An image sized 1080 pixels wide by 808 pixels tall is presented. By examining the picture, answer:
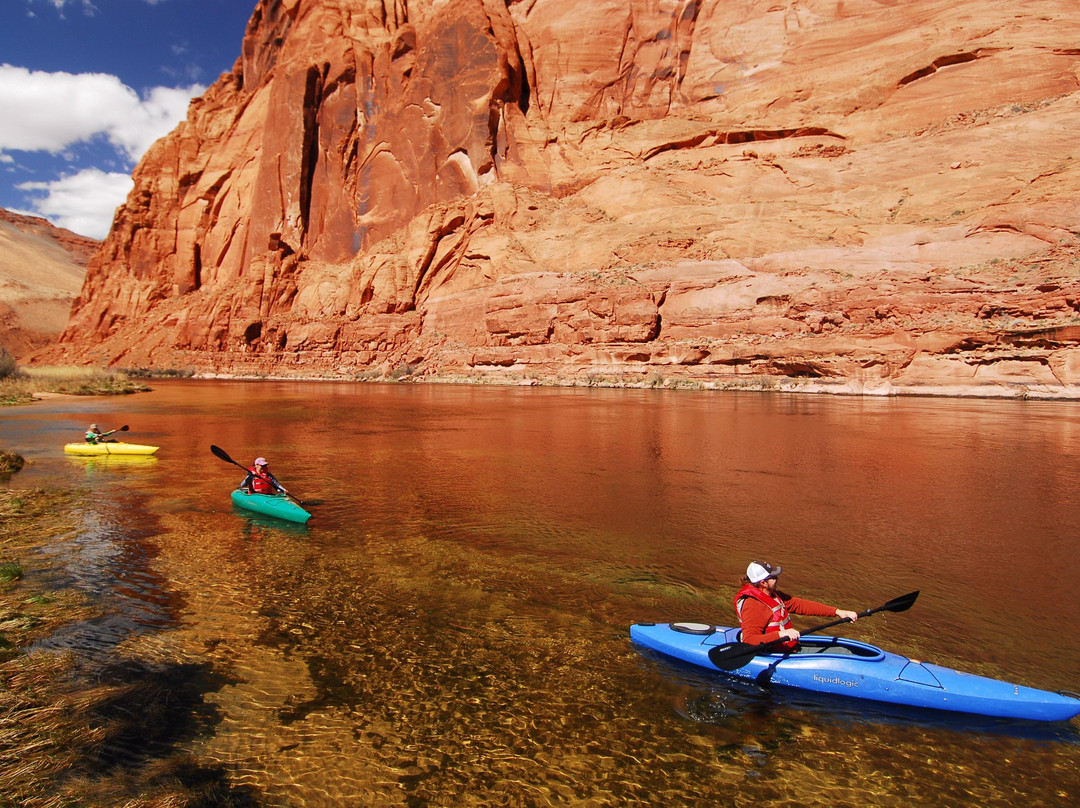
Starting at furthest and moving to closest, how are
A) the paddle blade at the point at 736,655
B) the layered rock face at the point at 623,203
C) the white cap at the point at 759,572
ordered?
the layered rock face at the point at 623,203 → the white cap at the point at 759,572 → the paddle blade at the point at 736,655

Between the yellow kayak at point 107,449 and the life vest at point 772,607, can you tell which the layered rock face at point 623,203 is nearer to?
the yellow kayak at point 107,449

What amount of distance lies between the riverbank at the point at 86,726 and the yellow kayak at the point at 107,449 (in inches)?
388

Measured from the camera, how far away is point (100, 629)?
5.59 metres

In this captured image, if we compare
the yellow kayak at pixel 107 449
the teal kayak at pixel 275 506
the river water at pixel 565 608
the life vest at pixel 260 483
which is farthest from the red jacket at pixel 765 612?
the yellow kayak at pixel 107 449

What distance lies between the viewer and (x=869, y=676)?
4809mm

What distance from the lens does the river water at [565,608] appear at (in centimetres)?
401

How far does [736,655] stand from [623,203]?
1986 inches

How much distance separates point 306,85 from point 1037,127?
63.7 m

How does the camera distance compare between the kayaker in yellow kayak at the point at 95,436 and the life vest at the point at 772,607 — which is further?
the kayaker in yellow kayak at the point at 95,436

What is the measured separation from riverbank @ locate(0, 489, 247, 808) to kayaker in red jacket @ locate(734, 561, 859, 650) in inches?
153

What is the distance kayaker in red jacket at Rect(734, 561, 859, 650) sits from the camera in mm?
A: 5152

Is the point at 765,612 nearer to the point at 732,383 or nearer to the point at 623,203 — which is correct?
the point at 732,383

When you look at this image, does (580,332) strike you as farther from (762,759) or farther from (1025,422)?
(762,759)

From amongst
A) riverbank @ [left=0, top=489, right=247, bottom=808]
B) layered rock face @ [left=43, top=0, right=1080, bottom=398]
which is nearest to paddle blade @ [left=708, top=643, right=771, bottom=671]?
riverbank @ [left=0, top=489, right=247, bottom=808]
